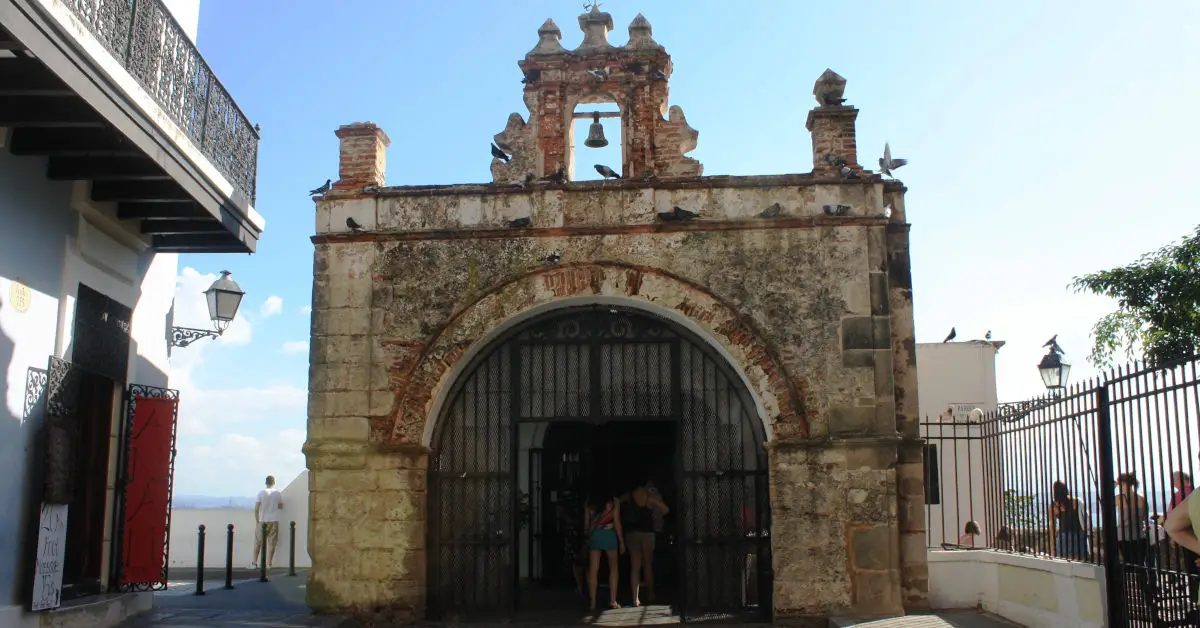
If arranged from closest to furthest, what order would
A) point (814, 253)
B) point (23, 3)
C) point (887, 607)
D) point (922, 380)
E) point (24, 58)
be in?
point (23, 3)
point (24, 58)
point (887, 607)
point (814, 253)
point (922, 380)

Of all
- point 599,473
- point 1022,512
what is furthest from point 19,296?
point 1022,512

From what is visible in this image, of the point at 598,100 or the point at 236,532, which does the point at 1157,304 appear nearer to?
the point at 598,100

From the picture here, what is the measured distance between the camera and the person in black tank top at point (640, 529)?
10.6m

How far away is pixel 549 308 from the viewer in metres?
9.48

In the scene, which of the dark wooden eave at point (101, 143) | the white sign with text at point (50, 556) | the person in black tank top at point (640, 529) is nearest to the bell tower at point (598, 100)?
the dark wooden eave at point (101, 143)

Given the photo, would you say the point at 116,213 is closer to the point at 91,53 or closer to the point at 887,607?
the point at 91,53

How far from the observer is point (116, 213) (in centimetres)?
885

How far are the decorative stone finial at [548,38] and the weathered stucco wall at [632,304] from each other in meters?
1.52

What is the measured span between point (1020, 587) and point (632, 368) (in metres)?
3.69

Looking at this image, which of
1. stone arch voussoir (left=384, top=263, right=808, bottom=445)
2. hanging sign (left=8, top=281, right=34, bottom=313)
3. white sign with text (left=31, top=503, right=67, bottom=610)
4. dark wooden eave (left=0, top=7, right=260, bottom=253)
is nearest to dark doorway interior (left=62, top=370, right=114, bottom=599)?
white sign with text (left=31, top=503, right=67, bottom=610)

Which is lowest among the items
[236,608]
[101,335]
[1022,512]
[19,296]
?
[236,608]

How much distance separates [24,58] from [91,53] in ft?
1.35

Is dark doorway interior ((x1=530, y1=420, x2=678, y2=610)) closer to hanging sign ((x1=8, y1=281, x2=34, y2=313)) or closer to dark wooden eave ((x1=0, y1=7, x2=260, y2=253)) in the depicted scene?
dark wooden eave ((x1=0, y1=7, x2=260, y2=253))

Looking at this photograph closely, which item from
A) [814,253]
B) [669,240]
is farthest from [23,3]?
[814,253]
